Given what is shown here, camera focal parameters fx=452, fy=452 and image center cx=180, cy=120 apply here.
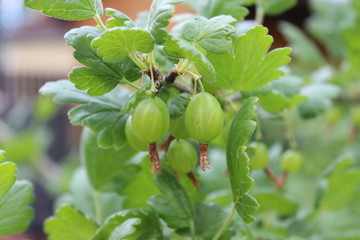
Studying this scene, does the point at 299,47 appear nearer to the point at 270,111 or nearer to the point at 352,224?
the point at 352,224

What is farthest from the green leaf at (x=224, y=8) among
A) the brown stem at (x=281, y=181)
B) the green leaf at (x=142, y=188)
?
the brown stem at (x=281, y=181)

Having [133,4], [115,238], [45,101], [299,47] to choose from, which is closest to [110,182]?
Result: [115,238]

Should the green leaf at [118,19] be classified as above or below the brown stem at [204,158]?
above

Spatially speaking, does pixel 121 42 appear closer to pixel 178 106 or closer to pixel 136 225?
pixel 178 106

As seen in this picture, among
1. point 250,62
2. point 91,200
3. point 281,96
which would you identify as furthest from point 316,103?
point 91,200

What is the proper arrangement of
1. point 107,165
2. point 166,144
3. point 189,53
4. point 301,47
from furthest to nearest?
1. point 301,47
2. point 107,165
3. point 166,144
4. point 189,53

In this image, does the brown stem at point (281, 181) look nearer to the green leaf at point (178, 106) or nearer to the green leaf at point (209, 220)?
the green leaf at point (209, 220)
